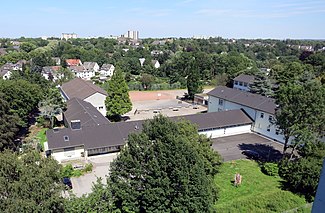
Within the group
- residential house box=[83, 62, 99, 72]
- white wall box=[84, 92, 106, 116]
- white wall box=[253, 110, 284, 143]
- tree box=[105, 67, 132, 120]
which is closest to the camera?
white wall box=[253, 110, 284, 143]

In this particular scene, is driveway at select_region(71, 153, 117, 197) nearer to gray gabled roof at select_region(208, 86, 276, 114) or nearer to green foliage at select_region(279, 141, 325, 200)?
green foliage at select_region(279, 141, 325, 200)

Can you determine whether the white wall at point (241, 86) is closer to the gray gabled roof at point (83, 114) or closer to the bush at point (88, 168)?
the gray gabled roof at point (83, 114)

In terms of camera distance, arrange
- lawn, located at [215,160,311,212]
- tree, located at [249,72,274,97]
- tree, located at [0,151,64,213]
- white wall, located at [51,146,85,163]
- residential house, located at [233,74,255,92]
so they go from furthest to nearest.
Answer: residential house, located at [233,74,255,92] → tree, located at [249,72,274,97] → white wall, located at [51,146,85,163] → lawn, located at [215,160,311,212] → tree, located at [0,151,64,213]

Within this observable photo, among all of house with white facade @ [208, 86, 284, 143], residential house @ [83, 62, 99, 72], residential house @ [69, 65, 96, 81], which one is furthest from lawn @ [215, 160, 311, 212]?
residential house @ [83, 62, 99, 72]

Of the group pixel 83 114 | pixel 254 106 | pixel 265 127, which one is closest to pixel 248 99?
pixel 254 106

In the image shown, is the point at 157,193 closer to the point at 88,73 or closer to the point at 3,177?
the point at 3,177

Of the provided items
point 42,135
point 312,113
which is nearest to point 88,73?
point 42,135

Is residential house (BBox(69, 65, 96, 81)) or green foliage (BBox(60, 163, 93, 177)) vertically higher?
residential house (BBox(69, 65, 96, 81))
